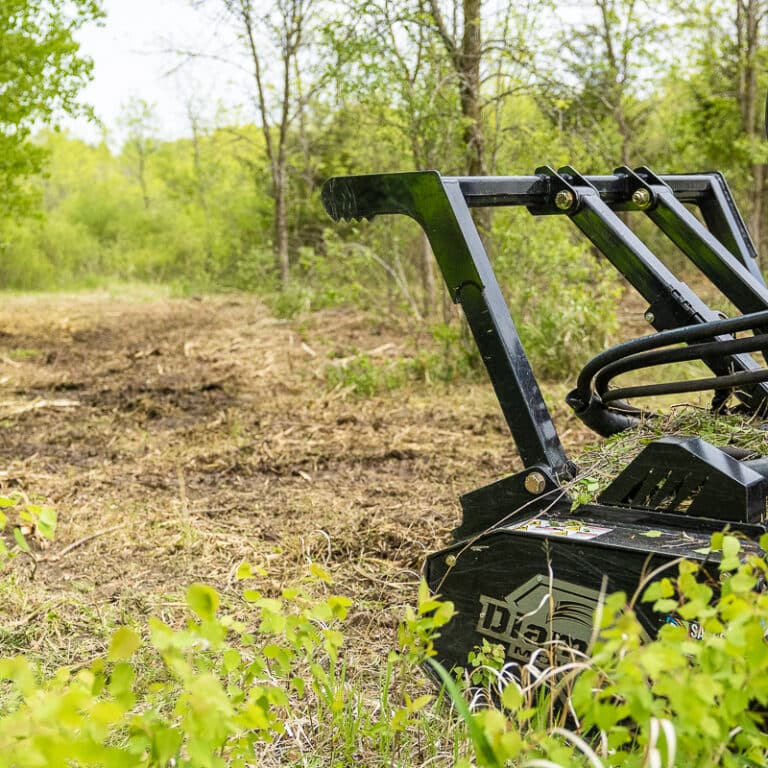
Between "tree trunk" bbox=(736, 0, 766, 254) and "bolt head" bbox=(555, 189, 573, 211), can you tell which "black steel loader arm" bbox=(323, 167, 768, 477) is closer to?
"bolt head" bbox=(555, 189, 573, 211)

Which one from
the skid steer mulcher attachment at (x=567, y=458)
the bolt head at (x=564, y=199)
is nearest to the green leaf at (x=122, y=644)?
the skid steer mulcher attachment at (x=567, y=458)

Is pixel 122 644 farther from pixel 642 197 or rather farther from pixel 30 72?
pixel 30 72

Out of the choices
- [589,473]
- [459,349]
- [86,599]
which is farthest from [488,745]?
[459,349]

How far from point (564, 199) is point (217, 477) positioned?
2733mm

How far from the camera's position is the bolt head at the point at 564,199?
221cm

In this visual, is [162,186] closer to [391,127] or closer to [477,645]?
[391,127]

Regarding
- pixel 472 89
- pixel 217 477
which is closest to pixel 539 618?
pixel 217 477

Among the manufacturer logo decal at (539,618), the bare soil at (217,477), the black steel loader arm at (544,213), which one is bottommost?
the bare soil at (217,477)

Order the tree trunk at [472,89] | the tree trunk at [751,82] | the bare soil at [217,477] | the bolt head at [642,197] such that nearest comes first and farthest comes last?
the bolt head at [642,197]
the bare soil at [217,477]
the tree trunk at [472,89]
the tree trunk at [751,82]

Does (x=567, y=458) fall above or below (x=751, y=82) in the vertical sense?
below

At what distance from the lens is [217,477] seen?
14.1 feet

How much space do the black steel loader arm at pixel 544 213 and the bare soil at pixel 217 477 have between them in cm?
97

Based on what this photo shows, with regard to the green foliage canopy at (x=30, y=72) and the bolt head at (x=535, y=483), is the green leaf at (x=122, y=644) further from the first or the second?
the green foliage canopy at (x=30, y=72)

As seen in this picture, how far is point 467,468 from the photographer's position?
4.26 meters
